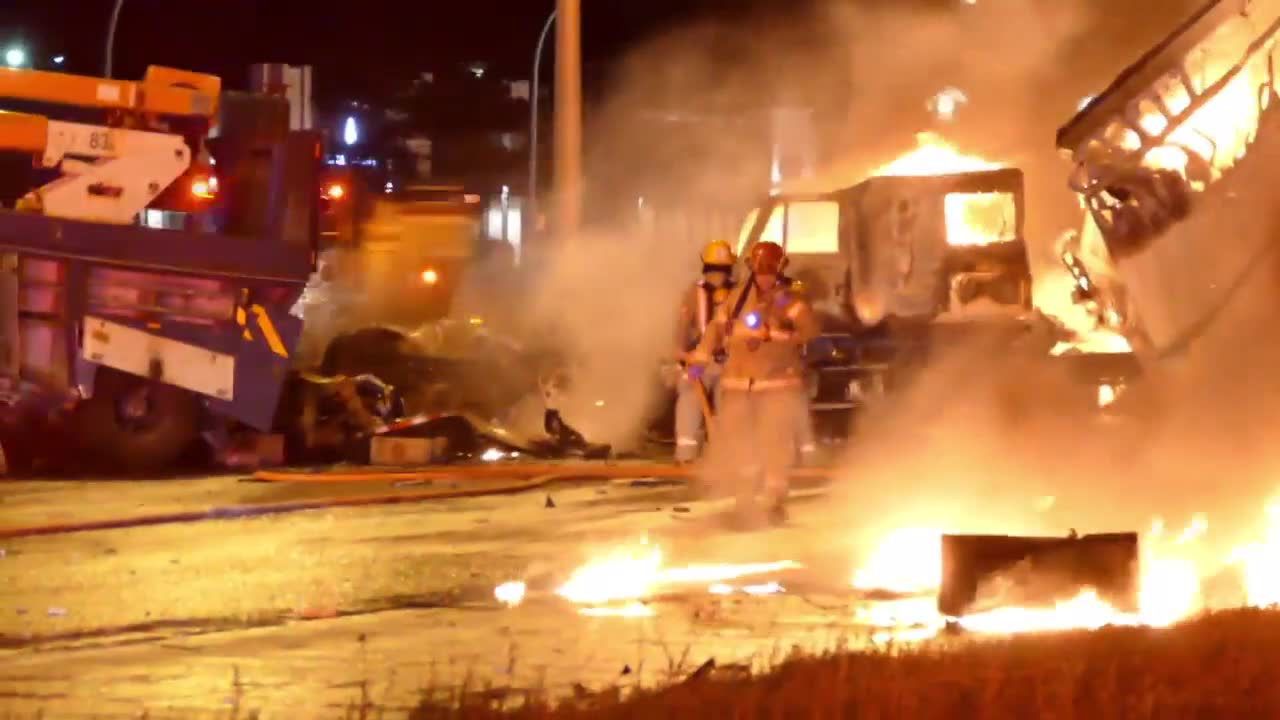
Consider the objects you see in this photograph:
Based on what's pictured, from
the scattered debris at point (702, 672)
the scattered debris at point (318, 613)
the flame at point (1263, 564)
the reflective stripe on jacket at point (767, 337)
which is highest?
the reflective stripe on jacket at point (767, 337)

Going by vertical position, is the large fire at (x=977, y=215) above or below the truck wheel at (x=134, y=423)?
above

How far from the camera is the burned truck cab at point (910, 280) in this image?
1652cm

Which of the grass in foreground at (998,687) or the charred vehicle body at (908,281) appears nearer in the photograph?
the grass in foreground at (998,687)

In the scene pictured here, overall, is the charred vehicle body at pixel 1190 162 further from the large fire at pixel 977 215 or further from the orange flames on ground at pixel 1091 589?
the large fire at pixel 977 215

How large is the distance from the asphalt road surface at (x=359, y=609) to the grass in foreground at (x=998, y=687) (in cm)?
56

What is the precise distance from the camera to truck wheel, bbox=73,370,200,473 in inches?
586

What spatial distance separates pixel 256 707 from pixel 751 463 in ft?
17.8

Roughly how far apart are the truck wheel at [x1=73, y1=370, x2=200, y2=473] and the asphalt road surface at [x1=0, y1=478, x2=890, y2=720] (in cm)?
208

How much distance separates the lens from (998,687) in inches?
226

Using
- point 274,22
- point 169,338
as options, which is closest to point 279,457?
point 169,338

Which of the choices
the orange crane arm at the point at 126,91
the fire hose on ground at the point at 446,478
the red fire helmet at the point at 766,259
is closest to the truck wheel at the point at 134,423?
the fire hose on ground at the point at 446,478

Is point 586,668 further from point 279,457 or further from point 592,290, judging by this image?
point 592,290

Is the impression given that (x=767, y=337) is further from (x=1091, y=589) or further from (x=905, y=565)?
(x=1091, y=589)

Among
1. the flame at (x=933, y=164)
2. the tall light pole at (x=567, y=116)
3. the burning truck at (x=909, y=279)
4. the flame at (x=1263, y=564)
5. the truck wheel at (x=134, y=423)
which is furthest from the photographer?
the tall light pole at (x=567, y=116)
